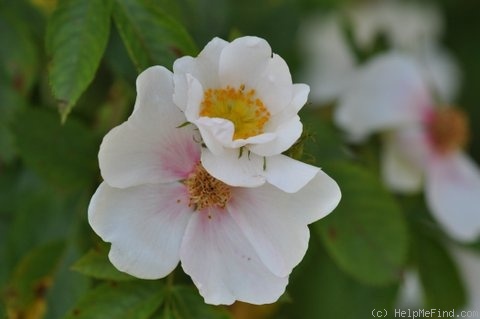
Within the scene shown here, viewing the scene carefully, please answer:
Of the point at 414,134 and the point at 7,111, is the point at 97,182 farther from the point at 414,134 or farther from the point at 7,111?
the point at 414,134

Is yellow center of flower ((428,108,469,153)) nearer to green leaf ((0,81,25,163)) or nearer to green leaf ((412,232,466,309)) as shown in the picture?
green leaf ((412,232,466,309))

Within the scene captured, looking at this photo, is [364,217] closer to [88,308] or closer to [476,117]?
[88,308]

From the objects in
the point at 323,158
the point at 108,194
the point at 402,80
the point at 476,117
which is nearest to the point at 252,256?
the point at 108,194

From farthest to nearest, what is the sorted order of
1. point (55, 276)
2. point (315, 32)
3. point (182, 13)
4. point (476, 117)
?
1. point (476, 117)
2. point (315, 32)
3. point (182, 13)
4. point (55, 276)

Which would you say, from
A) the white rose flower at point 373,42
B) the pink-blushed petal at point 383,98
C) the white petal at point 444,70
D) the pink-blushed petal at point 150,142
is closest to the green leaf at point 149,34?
the pink-blushed petal at point 150,142

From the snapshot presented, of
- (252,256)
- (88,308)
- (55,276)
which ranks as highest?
(252,256)

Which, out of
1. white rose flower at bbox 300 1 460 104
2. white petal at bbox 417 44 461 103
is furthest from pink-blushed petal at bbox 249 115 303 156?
white petal at bbox 417 44 461 103

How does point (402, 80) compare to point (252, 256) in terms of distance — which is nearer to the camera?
point (252, 256)
